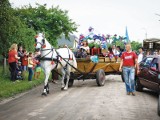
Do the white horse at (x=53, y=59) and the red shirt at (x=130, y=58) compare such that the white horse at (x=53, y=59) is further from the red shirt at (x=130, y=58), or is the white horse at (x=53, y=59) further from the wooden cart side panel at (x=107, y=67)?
the red shirt at (x=130, y=58)

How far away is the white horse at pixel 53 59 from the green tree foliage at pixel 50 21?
856 inches

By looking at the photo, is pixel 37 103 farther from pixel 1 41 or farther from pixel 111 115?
pixel 1 41

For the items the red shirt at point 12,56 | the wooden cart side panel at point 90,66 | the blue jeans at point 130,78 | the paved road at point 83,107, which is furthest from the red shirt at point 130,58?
the red shirt at point 12,56

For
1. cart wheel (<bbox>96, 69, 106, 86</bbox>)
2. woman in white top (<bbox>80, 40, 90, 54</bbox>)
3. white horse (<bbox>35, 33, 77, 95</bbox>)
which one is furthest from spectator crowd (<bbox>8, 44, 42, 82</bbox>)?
cart wheel (<bbox>96, 69, 106, 86</bbox>)

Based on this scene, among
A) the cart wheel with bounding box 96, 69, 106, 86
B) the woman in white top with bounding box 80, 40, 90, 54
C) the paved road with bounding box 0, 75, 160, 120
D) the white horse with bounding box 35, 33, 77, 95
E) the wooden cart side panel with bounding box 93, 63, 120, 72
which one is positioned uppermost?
the woman in white top with bounding box 80, 40, 90, 54

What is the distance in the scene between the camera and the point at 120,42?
20719 millimetres

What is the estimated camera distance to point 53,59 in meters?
15.0

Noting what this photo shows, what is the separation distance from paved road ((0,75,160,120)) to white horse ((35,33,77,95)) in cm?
140

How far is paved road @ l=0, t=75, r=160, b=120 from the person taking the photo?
9367mm

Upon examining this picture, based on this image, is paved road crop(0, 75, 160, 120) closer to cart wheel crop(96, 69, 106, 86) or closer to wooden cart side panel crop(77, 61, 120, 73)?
cart wheel crop(96, 69, 106, 86)

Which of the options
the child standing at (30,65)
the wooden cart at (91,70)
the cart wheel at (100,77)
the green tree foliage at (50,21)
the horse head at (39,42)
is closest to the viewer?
the horse head at (39,42)

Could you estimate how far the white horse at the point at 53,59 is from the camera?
14.3 m

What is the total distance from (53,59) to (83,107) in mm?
4650

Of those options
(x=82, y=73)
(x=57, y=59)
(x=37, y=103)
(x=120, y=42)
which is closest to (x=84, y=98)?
(x=37, y=103)
